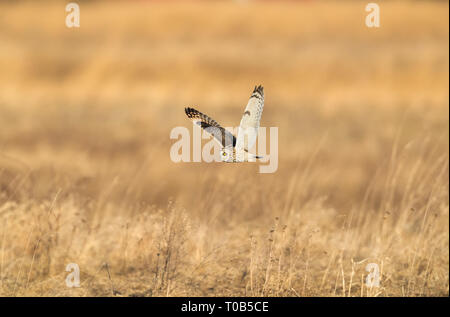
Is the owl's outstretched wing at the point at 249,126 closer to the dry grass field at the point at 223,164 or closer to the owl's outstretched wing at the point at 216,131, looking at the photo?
the owl's outstretched wing at the point at 216,131

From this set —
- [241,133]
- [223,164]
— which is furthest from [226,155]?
[223,164]

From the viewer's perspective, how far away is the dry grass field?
4285mm

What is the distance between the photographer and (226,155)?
2.38 m

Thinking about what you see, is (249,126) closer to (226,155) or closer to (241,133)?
(241,133)

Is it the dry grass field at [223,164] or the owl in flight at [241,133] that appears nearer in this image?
the owl in flight at [241,133]

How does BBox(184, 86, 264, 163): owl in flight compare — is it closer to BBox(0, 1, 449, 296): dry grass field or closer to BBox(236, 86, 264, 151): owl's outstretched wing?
BBox(236, 86, 264, 151): owl's outstretched wing

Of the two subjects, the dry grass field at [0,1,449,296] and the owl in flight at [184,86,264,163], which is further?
the dry grass field at [0,1,449,296]

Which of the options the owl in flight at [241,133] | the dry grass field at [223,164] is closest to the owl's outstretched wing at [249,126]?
the owl in flight at [241,133]

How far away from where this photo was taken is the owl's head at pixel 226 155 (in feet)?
7.79

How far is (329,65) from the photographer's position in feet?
52.9

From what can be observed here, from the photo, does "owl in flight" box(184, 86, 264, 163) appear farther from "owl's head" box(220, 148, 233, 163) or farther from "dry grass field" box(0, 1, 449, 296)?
"dry grass field" box(0, 1, 449, 296)

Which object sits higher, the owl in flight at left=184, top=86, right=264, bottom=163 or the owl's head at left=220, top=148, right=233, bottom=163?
the owl in flight at left=184, top=86, right=264, bottom=163

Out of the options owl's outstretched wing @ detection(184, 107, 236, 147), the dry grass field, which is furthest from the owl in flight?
the dry grass field
